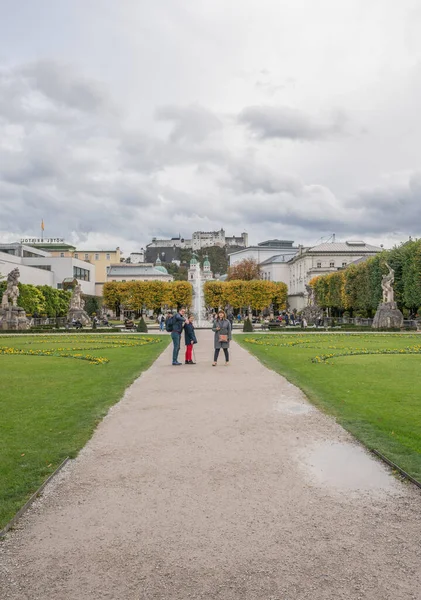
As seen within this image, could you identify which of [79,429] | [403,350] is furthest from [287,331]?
[79,429]

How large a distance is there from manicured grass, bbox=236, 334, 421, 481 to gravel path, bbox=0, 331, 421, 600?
0.52 m

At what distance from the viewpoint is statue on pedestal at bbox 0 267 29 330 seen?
4581cm

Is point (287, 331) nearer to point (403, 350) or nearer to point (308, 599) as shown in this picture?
point (403, 350)

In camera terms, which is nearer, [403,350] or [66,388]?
[66,388]

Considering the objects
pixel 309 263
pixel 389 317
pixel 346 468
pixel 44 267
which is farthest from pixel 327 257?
pixel 346 468

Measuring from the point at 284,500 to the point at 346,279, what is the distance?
6299 centimetres

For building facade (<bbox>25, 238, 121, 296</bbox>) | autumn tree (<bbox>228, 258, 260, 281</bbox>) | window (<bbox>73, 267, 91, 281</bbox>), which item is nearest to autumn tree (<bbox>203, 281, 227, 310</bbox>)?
window (<bbox>73, 267, 91, 281</bbox>)

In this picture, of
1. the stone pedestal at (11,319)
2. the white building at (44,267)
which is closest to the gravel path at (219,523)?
the stone pedestal at (11,319)

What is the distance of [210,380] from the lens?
14.9 metres

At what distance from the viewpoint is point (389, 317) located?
44.1m

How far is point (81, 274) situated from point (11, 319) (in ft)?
160

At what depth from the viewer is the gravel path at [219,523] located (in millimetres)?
4016

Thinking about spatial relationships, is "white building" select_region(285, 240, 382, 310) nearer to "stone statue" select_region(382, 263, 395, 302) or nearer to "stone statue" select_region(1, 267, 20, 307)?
"stone statue" select_region(382, 263, 395, 302)

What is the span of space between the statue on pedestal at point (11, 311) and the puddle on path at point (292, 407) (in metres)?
39.1
